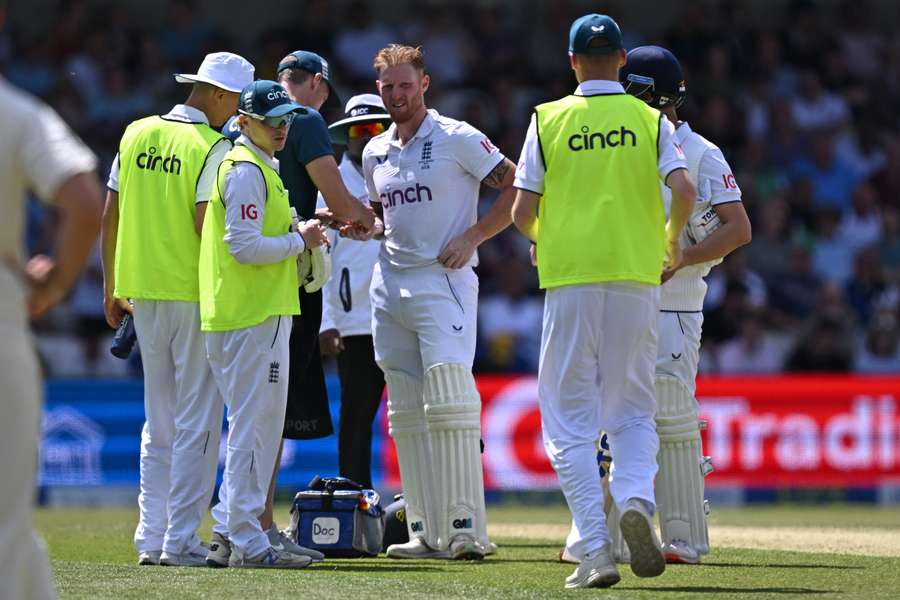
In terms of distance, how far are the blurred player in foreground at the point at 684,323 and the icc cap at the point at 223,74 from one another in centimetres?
197

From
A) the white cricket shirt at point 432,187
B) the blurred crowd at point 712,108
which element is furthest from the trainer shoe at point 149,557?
the blurred crowd at point 712,108

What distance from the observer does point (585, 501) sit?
6910mm

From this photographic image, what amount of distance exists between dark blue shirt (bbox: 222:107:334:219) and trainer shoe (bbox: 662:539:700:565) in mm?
2516

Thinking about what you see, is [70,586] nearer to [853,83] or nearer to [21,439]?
[21,439]

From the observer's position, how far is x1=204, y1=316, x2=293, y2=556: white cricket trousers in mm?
7543

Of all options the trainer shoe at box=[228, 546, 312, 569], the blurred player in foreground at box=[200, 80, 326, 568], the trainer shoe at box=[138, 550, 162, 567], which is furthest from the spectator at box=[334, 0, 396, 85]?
the trainer shoe at box=[228, 546, 312, 569]

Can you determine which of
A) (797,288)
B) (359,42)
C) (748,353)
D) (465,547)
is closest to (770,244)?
(797,288)

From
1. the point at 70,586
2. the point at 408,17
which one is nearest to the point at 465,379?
the point at 70,586

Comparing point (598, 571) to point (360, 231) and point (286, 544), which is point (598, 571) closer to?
point (286, 544)

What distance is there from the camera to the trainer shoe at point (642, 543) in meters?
6.61

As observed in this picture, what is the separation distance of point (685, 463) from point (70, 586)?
10.2 feet

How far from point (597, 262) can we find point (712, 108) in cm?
1294

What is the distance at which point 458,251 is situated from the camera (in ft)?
27.8

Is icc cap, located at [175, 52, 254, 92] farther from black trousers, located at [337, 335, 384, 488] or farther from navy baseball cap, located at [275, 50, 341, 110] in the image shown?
black trousers, located at [337, 335, 384, 488]
